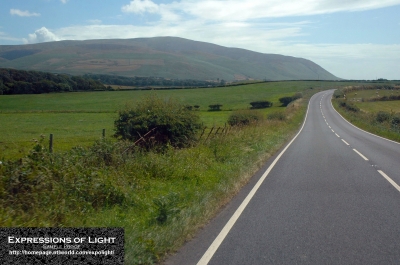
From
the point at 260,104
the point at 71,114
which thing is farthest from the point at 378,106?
the point at 71,114

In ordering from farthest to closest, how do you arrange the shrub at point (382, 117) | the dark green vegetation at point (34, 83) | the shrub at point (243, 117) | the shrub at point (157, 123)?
1. the dark green vegetation at point (34, 83)
2. the shrub at point (382, 117)
3. the shrub at point (243, 117)
4. the shrub at point (157, 123)

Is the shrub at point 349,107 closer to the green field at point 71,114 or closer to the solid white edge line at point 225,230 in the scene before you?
the green field at point 71,114

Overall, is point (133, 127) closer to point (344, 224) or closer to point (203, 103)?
point (344, 224)

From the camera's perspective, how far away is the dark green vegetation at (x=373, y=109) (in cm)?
3748

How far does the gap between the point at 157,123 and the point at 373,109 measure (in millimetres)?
56530

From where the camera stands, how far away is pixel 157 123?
691 inches

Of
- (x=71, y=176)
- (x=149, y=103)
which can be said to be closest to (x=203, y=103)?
(x=149, y=103)

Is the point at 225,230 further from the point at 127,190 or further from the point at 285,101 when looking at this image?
the point at 285,101

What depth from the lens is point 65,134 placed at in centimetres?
2795

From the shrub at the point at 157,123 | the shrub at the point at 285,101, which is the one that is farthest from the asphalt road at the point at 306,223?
the shrub at the point at 285,101

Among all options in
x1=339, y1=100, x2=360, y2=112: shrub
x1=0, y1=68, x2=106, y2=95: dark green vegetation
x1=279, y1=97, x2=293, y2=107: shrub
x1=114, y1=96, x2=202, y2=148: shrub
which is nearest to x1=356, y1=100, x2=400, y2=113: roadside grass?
x1=339, y1=100, x2=360, y2=112: shrub

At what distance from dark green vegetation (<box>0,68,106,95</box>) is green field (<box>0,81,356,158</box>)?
1.46 meters

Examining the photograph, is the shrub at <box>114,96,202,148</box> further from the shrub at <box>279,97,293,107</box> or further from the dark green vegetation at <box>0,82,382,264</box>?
the shrub at <box>279,97,293,107</box>

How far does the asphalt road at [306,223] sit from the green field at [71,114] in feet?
28.4
